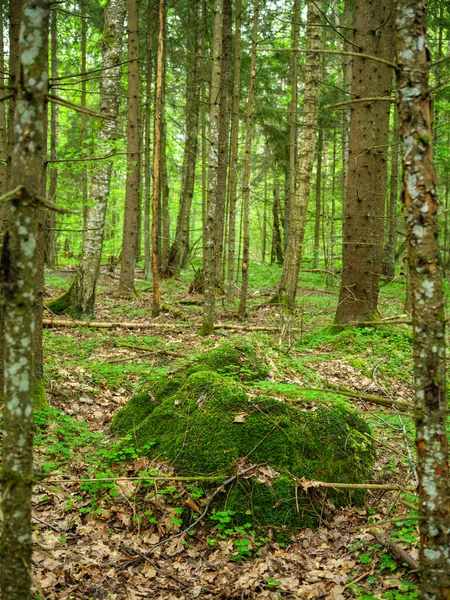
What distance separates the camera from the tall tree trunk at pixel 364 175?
358 inches

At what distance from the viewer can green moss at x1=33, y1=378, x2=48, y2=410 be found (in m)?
5.87

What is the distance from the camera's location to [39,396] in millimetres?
5941

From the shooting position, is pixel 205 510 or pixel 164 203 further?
pixel 164 203

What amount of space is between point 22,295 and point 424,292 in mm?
2114

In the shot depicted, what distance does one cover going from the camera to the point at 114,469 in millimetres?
4828

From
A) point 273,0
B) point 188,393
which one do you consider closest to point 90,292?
point 188,393

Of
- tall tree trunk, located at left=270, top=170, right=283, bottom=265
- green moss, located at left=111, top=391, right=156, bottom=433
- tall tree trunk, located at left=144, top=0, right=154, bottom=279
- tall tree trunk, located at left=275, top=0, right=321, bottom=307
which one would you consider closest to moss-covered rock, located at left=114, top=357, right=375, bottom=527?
green moss, located at left=111, top=391, right=156, bottom=433

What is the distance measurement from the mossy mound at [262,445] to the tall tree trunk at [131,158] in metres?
10.0

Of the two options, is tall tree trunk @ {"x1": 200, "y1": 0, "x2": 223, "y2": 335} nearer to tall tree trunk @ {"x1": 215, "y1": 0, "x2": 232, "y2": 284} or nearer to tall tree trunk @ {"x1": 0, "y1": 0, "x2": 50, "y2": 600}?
tall tree trunk @ {"x1": 215, "y1": 0, "x2": 232, "y2": 284}

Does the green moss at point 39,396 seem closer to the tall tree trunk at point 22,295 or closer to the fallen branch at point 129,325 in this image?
the tall tree trunk at point 22,295

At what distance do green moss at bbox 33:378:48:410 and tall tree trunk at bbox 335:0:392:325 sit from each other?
19.8ft

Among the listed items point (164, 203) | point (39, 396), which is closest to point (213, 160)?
point (39, 396)

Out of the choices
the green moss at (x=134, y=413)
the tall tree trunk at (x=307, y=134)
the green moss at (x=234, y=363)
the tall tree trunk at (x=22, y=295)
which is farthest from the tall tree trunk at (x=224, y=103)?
the tall tree trunk at (x=22, y=295)

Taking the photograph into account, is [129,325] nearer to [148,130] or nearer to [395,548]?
[395,548]
